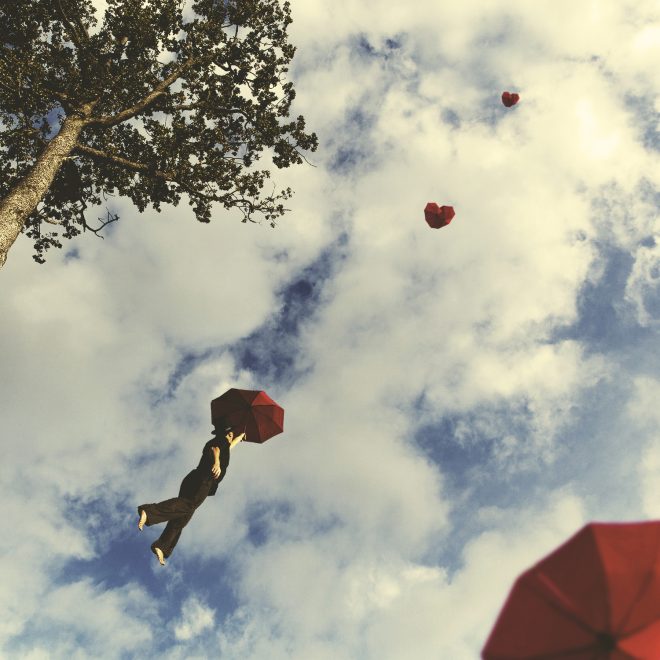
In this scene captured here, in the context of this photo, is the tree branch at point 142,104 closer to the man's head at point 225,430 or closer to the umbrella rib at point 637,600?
the man's head at point 225,430

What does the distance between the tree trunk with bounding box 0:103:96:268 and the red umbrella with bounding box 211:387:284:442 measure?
443 cm

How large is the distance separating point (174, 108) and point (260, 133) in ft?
8.14

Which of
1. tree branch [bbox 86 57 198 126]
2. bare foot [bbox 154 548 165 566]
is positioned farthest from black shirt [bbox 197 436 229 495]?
tree branch [bbox 86 57 198 126]

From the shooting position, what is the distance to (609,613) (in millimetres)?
2770

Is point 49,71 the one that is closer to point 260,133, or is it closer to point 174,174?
point 174,174

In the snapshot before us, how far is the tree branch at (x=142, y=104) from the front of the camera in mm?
11367

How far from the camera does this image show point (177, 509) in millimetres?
6375

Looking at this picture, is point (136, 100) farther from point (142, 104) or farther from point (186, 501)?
point (186, 501)

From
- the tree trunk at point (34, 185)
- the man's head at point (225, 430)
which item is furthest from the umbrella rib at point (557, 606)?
the tree trunk at point (34, 185)

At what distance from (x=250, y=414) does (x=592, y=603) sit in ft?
19.4

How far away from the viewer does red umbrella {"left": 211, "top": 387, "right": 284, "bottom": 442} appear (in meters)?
7.95

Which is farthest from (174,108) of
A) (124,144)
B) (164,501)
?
(164,501)

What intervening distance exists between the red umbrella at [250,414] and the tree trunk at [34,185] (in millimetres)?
4433

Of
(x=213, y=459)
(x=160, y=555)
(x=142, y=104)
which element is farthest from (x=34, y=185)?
(x=160, y=555)
